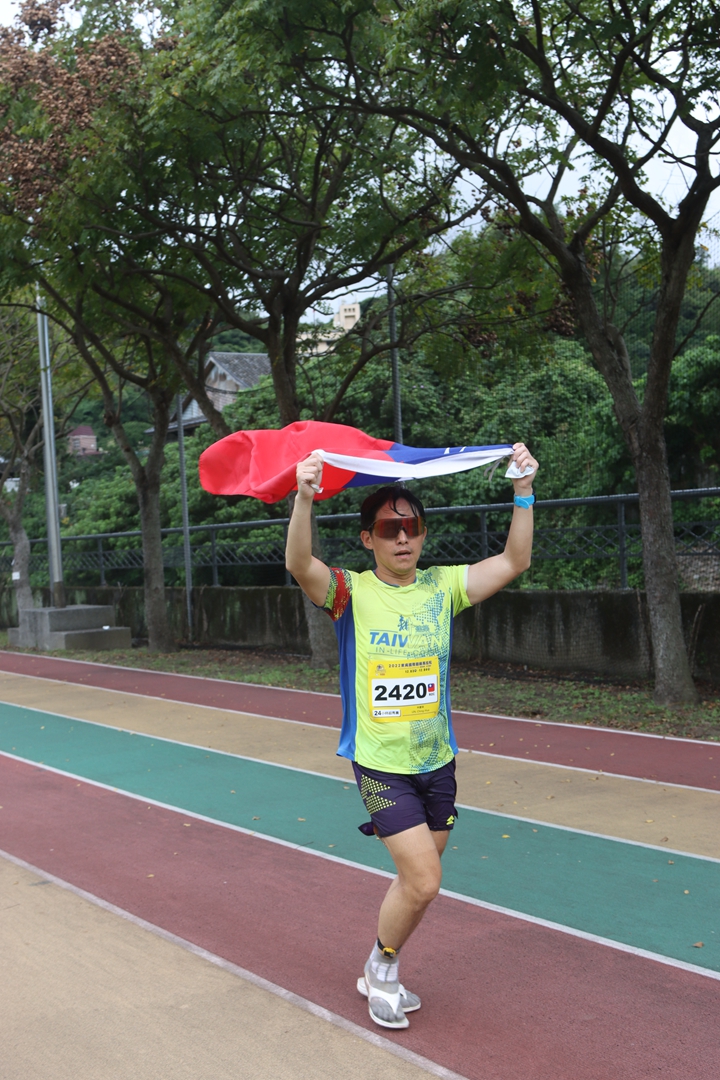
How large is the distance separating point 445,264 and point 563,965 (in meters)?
12.8

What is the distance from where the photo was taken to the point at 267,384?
2708cm

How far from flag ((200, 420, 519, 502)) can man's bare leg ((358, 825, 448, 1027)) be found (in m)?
1.42

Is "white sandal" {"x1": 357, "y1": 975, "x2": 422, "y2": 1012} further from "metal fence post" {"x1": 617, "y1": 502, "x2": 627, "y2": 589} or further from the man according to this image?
"metal fence post" {"x1": 617, "y1": 502, "x2": 627, "y2": 589}

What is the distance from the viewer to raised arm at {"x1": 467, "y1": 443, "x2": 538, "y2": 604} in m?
4.68

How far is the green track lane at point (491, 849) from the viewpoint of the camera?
5.63 m

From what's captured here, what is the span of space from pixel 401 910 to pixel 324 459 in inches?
70.0

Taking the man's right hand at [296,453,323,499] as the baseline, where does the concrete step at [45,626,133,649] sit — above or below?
below

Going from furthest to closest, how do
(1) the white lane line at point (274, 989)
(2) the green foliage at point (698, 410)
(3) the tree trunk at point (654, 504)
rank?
(2) the green foliage at point (698, 410)
(3) the tree trunk at point (654, 504)
(1) the white lane line at point (274, 989)

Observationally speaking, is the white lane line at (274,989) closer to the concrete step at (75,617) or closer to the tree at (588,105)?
the tree at (588,105)

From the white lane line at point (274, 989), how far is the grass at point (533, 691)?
5.93 m

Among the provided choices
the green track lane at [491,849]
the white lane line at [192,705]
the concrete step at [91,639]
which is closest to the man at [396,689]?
the green track lane at [491,849]

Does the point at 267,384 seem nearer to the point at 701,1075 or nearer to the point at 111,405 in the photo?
the point at 111,405

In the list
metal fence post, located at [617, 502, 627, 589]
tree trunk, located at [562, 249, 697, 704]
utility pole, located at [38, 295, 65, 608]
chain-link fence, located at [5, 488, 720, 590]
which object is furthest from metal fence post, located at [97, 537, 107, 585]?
tree trunk, located at [562, 249, 697, 704]

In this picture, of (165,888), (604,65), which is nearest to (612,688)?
(604,65)
